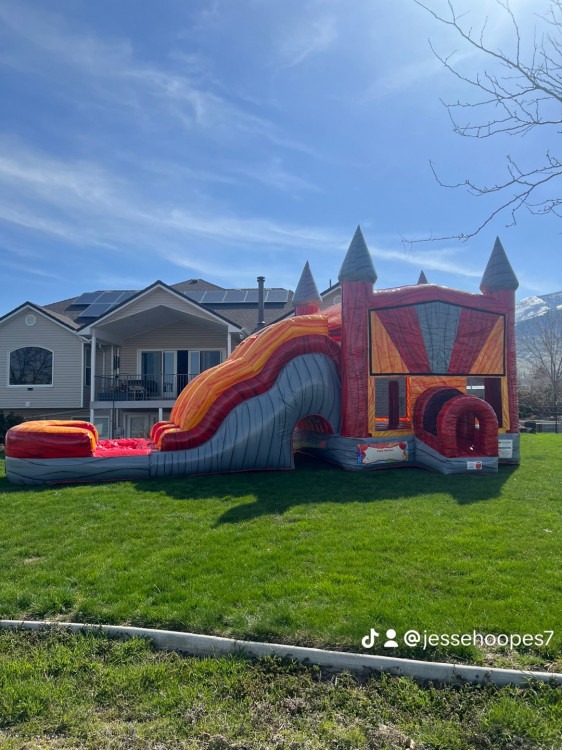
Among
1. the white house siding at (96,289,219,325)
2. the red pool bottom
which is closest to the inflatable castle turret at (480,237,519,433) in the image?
the red pool bottom

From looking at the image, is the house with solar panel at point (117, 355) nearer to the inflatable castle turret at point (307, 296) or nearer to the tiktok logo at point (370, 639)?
the inflatable castle turret at point (307, 296)

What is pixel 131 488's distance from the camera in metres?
10.0

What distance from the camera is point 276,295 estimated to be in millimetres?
27188

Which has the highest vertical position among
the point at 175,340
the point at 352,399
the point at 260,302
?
the point at 260,302

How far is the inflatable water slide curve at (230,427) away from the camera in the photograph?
10680 millimetres

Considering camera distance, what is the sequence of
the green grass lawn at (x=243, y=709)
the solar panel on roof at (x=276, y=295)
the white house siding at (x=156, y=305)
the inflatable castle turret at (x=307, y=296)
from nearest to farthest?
the green grass lawn at (x=243, y=709) → the inflatable castle turret at (x=307, y=296) → the white house siding at (x=156, y=305) → the solar panel on roof at (x=276, y=295)

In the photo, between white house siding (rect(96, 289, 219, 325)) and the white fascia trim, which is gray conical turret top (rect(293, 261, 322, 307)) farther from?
the white fascia trim

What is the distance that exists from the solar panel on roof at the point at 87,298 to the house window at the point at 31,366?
500 centimetres

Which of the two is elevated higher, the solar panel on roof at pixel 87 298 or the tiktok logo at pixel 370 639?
the solar panel on roof at pixel 87 298

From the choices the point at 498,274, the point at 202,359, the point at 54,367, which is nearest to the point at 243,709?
the point at 498,274

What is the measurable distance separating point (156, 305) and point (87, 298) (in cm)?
868

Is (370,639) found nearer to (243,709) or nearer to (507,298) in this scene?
(243,709)

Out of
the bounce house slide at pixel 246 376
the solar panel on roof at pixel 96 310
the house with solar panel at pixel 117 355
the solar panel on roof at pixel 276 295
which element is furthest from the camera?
the solar panel on roof at pixel 276 295

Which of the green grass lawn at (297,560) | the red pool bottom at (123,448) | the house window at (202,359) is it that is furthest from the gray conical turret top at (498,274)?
the house window at (202,359)
